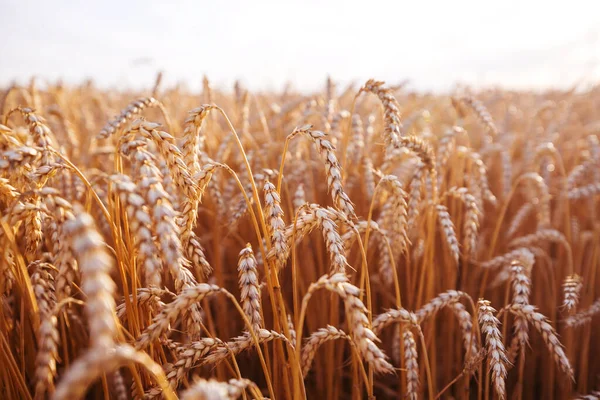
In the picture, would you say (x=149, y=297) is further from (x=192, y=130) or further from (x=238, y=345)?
(x=192, y=130)

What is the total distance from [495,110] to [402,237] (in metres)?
5.17

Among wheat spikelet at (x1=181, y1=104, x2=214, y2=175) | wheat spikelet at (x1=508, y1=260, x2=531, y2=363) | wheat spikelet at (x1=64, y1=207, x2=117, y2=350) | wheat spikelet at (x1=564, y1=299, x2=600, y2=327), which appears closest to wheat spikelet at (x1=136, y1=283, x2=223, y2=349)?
wheat spikelet at (x1=64, y1=207, x2=117, y2=350)

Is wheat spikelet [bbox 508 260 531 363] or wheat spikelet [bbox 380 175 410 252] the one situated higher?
wheat spikelet [bbox 380 175 410 252]

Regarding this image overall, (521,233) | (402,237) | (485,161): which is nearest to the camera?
(402,237)

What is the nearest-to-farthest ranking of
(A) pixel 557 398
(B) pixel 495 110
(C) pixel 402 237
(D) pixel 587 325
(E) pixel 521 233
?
1. (C) pixel 402 237
2. (D) pixel 587 325
3. (A) pixel 557 398
4. (E) pixel 521 233
5. (B) pixel 495 110

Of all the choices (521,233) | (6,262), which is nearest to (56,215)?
(6,262)

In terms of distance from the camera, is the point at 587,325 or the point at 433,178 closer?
the point at 433,178

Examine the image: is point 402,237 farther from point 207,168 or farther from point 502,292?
point 502,292

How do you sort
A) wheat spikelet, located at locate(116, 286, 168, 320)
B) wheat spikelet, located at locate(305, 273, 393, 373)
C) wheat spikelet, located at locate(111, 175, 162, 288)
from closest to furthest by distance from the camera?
wheat spikelet, located at locate(111, 175, 162, 288) → wheat spikelet, located at locate(305, 273, 393, 373) → wheat spikelet, located at locate(116, 286, 168, 320)

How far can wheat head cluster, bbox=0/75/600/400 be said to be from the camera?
967 mm

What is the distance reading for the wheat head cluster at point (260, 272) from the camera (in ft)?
3.17

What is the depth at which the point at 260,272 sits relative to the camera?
2.28 metres

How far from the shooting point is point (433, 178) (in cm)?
175

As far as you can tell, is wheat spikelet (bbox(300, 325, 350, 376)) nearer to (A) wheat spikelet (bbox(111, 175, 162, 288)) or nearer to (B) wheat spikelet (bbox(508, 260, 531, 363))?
(A) wheat spikelet (bbox(111, 175, 162, 288))
